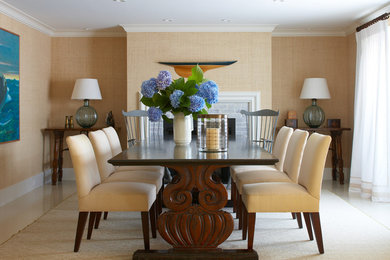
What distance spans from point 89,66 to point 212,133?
395cm

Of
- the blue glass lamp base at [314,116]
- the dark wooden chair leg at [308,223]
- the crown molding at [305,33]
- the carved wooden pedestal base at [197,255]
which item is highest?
the crown molding at [305,33]

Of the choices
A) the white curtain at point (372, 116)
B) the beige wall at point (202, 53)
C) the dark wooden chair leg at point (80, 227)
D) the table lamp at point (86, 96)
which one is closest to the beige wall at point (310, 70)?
the beige wall at point (202, 53)

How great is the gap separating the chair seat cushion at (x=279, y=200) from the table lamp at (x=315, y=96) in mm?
3271

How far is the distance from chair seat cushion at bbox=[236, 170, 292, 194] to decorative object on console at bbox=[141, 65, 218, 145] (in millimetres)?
691

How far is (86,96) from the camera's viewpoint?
5.74 metres

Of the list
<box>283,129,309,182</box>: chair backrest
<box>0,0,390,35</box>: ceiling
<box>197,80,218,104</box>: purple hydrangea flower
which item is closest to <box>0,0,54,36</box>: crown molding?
<box>0,0,390,35</box>: ceiling

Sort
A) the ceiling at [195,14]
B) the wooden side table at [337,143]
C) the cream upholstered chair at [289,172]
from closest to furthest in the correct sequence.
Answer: the cream upholstered chair at [289,172] → the ceiling at [195,14] → the wooden side table at [337,143]

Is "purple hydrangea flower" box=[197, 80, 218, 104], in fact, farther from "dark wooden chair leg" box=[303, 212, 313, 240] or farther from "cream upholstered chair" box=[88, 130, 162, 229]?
"dark wooden chair leg" box=[303, 212, 313, 240]

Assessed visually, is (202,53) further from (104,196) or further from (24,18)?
(104,196)

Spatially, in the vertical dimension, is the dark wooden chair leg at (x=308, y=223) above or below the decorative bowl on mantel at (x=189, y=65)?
below

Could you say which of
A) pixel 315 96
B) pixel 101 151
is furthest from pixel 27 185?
pixel 315 96

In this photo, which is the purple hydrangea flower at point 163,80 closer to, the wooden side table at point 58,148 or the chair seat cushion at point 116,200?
the chair seat cushion at point 116,200

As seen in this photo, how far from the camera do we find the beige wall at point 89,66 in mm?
6246

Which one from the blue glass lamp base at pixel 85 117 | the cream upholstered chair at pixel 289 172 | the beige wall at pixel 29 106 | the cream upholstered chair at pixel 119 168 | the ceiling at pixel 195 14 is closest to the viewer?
the cream upholstered chair at pixel 289 172
